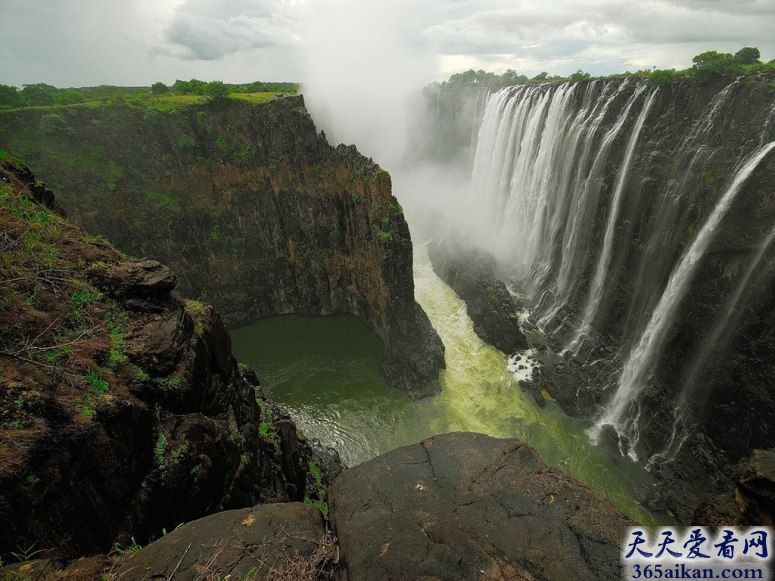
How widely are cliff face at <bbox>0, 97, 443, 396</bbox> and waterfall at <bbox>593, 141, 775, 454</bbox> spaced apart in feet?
30.0

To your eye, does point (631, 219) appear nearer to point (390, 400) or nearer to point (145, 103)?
point (390, 400)

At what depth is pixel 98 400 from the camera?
5.71m

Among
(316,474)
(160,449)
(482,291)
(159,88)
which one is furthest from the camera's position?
(159,88)

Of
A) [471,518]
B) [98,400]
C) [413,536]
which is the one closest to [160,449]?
[98,400]

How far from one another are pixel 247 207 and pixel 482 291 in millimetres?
17352

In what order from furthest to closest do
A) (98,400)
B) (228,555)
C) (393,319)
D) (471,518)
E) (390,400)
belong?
1. (393,319)
2. (390,400)
3. (98,400)
4. (471,518)
5. (228,555)

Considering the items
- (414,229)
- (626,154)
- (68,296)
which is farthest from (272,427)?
(414,229)

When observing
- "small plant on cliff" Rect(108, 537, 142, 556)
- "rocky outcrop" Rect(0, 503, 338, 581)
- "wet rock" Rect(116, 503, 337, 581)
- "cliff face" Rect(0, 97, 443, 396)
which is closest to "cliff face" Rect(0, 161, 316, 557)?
"small plant on cliff" Rect(108, 537, 142, 556)

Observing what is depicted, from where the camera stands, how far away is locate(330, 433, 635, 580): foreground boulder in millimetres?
4746

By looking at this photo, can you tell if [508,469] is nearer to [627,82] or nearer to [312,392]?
[312,392]

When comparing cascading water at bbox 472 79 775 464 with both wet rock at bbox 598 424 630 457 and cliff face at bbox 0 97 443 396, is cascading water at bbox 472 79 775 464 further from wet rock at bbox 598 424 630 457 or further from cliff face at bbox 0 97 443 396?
cliff face at bbox 0 97 443 396

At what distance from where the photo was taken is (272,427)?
38.2 ft

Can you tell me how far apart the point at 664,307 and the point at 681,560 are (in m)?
15.1

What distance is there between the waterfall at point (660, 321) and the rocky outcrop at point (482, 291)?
5.74 m
